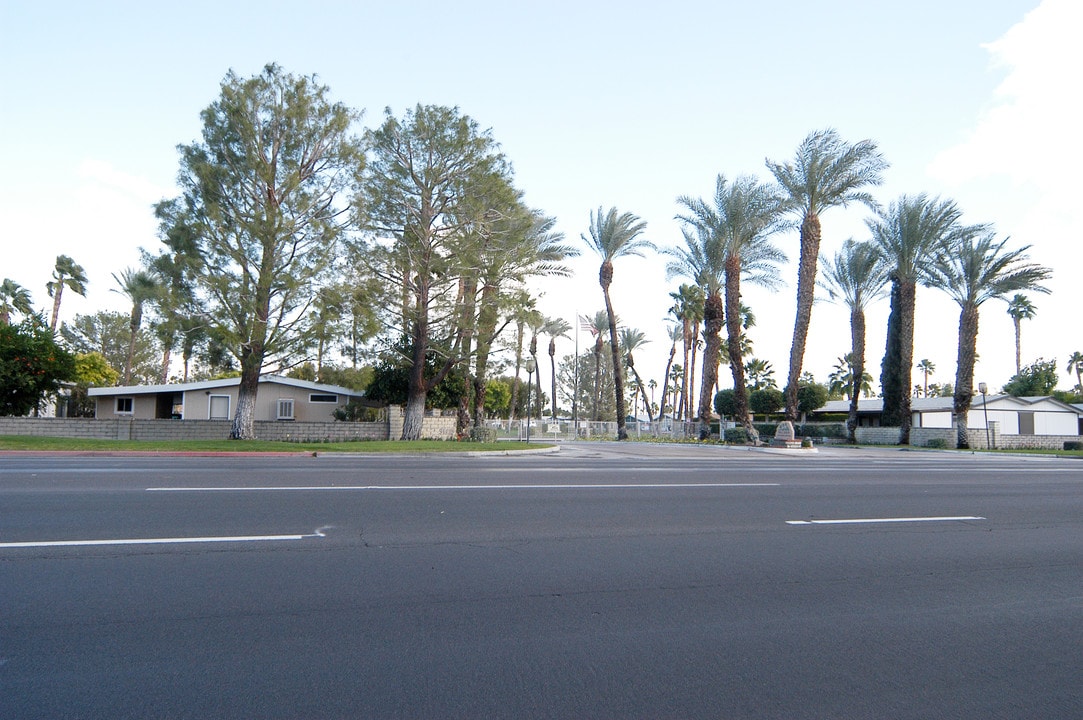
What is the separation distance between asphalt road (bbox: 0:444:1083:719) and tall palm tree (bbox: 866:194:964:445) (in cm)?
3576

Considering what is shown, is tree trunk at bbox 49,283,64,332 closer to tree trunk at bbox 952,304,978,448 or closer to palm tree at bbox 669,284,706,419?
palm tree at bbox 669,284,706,419

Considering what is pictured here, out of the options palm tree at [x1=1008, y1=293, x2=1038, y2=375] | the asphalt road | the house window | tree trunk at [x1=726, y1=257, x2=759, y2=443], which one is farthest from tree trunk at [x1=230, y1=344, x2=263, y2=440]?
palm tree at [x1=1008, y1=293, x2=1038, y2=375]

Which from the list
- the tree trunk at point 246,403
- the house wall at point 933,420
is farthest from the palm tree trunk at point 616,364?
the tree trunk at point 246,403

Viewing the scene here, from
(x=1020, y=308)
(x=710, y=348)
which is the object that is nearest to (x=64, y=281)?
(x=710, y=348)

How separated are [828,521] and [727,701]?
646 centimetres

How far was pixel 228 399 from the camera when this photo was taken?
37.9m

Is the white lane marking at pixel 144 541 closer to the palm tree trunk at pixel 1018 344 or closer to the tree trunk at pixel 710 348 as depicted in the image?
the tree trunk at pixel 710 348

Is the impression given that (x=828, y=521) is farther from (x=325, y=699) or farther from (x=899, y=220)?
(x=899, y=220)

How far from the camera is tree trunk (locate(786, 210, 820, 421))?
4050 cm

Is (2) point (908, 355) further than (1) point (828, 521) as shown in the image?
Yes

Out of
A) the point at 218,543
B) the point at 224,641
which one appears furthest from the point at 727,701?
the point at 218,543

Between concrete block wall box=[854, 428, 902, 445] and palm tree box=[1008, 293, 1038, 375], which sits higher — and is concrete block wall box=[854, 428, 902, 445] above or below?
below

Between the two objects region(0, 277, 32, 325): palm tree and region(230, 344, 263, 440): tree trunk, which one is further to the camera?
region(0, 277, 32, 325): palm tree

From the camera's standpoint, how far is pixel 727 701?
424 centimetres
